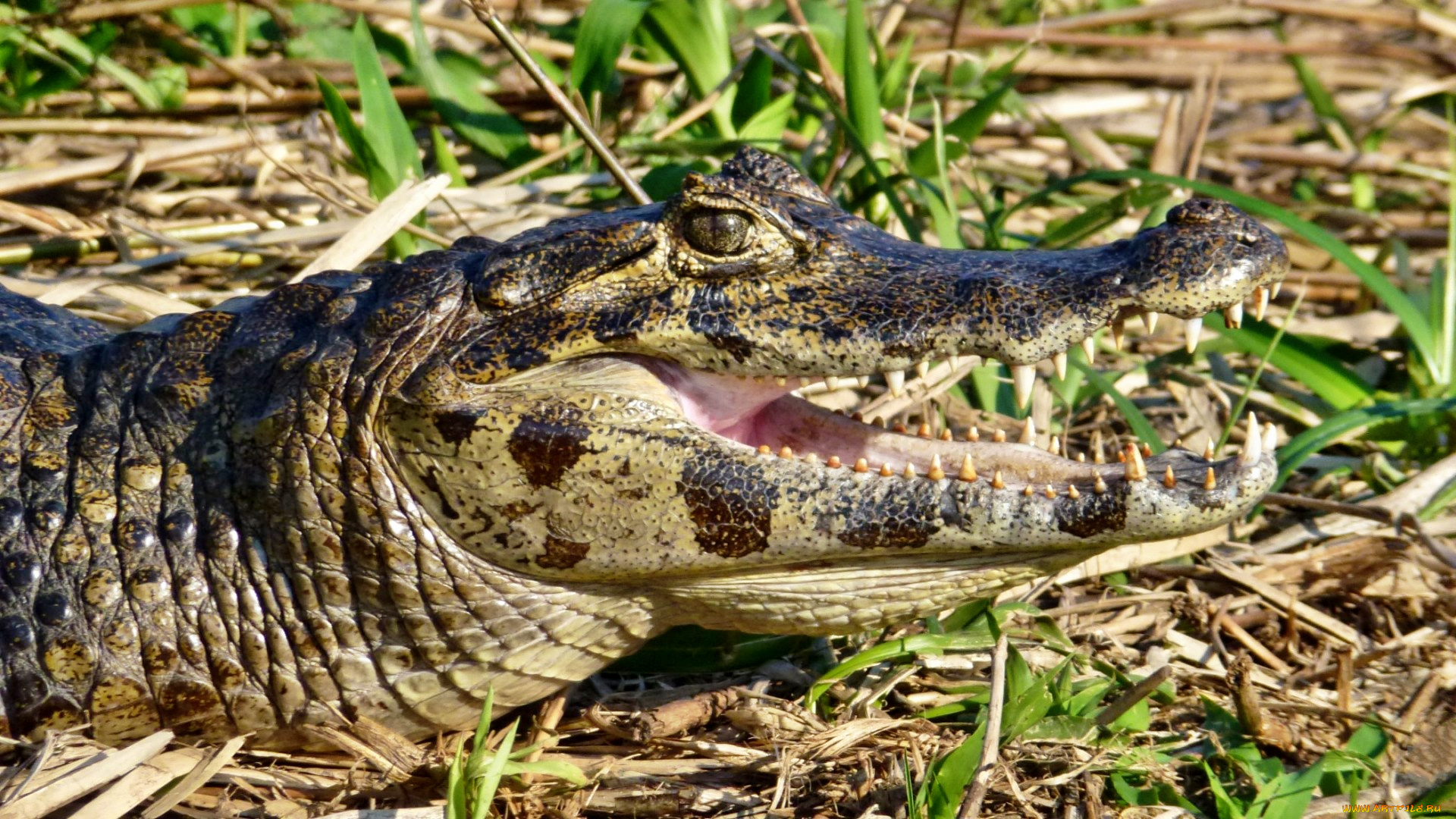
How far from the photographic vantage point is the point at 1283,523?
388 centimetres

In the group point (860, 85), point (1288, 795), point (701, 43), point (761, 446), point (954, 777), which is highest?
point (701, 43)

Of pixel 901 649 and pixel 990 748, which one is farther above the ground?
pixel 901 649

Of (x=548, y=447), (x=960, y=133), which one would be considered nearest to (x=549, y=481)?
(x=548, y=447)

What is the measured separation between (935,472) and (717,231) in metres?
0.67

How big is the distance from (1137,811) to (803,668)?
82 centimetres

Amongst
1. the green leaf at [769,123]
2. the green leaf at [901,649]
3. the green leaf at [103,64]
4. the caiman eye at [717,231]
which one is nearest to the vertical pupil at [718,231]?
the caiman eye at [717,231]

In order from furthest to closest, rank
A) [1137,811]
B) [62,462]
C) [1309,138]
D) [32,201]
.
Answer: [1309,138], [32,201], [62,462], [1137,811]

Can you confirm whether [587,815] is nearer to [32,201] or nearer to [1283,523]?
[1283,523]

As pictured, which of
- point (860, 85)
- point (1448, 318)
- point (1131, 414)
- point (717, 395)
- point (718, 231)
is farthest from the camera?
point (860, 85)

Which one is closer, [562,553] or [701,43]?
[562,553]

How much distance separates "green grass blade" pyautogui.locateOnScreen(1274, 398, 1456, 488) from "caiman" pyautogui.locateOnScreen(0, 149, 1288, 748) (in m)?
1.08

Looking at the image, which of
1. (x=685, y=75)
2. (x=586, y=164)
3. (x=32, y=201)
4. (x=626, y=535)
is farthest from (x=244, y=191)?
(x=626, y=535)

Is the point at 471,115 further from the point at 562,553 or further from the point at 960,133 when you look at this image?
the point at 562,553

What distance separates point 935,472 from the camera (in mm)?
2629
